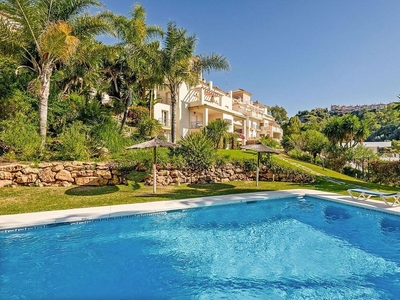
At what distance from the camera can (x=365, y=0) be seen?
12.0 meters

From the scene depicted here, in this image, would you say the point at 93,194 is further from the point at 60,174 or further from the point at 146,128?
the point at 146,128

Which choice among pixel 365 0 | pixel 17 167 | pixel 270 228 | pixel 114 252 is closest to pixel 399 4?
pixel 365 0

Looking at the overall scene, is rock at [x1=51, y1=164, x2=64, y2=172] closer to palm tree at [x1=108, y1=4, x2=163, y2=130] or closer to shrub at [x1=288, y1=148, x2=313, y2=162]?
palm tree at [x1=108, y1=4, x2=163, y2=130]

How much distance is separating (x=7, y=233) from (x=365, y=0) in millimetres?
18657

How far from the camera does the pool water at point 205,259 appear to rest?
4.80 metres

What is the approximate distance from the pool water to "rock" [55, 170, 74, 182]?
538 cm

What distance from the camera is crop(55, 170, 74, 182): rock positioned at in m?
11.9

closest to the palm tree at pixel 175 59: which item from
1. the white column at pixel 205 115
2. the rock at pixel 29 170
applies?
the rock at pixel 29 170

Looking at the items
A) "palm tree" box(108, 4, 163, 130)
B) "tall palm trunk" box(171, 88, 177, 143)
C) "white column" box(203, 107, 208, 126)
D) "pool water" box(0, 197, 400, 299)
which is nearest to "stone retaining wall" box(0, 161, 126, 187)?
"pool water" box(0, 197, 400, 299)

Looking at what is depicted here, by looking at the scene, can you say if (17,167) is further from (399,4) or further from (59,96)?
(399,4)

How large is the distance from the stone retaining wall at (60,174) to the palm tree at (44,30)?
91.1 inches

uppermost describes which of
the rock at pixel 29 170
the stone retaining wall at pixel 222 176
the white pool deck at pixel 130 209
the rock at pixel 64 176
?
the rock at pixel 29 170

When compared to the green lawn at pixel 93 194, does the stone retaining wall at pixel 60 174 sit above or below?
above

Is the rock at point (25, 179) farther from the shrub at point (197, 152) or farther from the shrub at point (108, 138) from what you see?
the shrub at point (197, 152)
